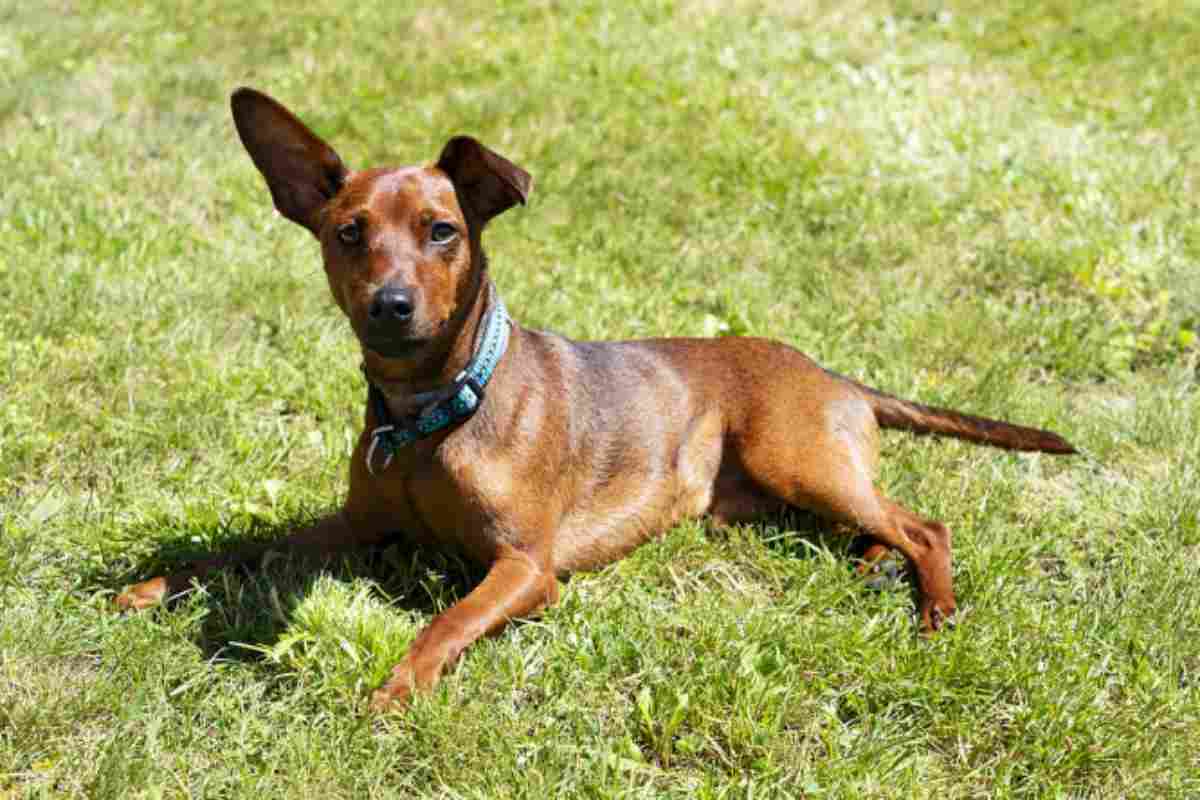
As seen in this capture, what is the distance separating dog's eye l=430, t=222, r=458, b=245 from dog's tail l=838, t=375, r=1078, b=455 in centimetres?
185

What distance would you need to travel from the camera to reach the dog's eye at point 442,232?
3.46m

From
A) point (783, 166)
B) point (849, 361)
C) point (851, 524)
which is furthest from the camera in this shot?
point (783, 166)

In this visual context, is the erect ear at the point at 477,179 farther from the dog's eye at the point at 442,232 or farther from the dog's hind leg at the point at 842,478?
the dog's hind leg at the point at 842,478

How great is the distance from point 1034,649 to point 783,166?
14.5ft

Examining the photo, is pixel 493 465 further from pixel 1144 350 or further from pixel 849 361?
pixel 1144 350

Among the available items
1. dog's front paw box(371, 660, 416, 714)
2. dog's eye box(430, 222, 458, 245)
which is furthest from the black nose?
dog's front paw box(371, 660, 416, 714)

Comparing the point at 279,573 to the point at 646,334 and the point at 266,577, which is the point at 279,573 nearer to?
the point at 266,577

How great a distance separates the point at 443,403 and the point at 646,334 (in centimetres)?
226

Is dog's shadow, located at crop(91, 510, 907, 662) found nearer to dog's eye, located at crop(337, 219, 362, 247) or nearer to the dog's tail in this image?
the dog's tail

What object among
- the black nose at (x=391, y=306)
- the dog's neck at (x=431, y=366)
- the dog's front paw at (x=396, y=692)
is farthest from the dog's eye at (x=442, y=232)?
the dog's front paw at (x=396, y=692)

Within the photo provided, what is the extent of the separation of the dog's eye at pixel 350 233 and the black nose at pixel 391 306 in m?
0.29

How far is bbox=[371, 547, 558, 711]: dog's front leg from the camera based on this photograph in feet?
10.4

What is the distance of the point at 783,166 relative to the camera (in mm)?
7266

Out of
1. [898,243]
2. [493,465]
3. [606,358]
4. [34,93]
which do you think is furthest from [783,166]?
[34,93]
